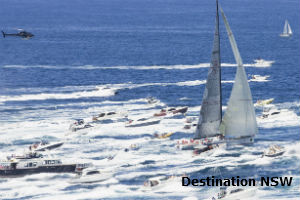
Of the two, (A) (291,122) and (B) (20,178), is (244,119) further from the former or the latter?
(B) (20,178)

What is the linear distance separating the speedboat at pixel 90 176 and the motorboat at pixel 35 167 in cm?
269

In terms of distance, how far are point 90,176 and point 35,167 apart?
8.62 meters

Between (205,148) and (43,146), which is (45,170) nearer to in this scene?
(43,146)

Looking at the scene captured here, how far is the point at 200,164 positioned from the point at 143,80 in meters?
65.2

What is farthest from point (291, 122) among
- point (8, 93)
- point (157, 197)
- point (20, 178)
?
point (8, 93)

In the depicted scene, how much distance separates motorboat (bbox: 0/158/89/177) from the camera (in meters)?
85.9

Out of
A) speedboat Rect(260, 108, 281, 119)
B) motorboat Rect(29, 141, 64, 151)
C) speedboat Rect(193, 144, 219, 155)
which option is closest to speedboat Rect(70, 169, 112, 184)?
motorboat Rect(29, 141, 64, 151)

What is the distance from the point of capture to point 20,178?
8538 cm

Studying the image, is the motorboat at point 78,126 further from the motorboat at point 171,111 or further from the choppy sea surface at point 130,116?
the motorboat at point 171,111

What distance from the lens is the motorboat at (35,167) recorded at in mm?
85938

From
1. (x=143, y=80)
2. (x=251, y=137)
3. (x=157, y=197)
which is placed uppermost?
(x=143, y=80)

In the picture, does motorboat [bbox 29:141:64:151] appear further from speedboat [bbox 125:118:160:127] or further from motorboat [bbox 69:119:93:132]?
speedboat [bbox 125:118:160:127]

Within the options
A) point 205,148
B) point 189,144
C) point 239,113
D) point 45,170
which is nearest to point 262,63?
point 189,144

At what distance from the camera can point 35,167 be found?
86.8 meters
